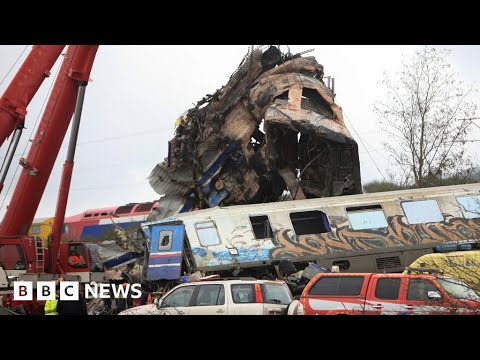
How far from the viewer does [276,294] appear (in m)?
13.3

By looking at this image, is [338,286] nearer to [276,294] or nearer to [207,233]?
[276,294]

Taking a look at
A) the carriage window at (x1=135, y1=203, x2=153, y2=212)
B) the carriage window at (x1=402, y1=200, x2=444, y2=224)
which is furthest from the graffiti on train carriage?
the carriage window at (x1=135, y1=203, x2=153, y2=212)

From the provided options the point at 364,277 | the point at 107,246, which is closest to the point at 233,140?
the point at 107,246

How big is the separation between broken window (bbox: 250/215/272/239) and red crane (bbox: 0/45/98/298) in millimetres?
6598

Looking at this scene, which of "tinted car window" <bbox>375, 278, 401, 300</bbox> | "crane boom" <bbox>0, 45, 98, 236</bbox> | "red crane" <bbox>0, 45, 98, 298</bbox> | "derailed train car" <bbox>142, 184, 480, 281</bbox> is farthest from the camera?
"derailed train car" <bbox>142, 184, 480, 281</bbox>

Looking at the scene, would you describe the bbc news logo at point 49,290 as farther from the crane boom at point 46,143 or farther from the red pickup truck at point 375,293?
the red pickup truck at point 375,293

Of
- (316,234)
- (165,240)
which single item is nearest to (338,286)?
(316,234)

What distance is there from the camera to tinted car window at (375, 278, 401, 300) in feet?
38.9

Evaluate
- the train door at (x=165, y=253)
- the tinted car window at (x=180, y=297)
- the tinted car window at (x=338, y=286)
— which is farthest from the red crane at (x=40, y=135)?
the tinted car window at (x=338, y=286)

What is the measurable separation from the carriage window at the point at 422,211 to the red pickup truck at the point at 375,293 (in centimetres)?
1013

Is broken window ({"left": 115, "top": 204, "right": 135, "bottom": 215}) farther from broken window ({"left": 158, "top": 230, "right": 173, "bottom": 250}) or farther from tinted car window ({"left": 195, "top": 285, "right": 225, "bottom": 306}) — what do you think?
tinted car window ({"left": 195, "top": 285, "right": 225, "bottom": 306})

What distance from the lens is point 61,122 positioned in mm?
18797

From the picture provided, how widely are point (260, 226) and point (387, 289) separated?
10.4 meters

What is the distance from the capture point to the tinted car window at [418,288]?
1148cm
